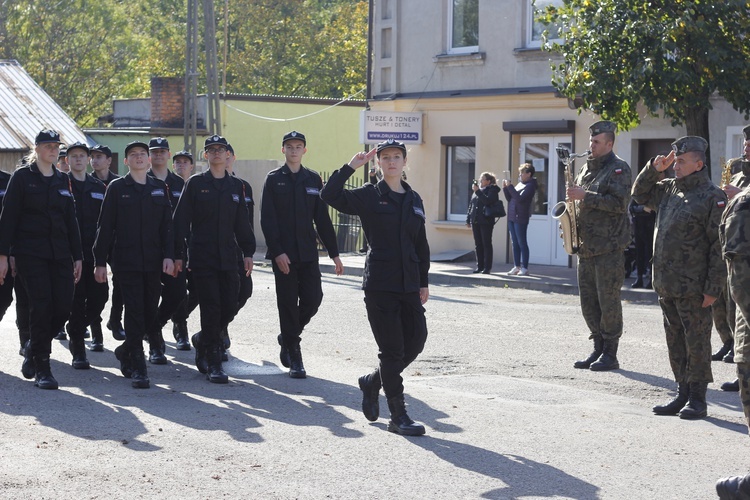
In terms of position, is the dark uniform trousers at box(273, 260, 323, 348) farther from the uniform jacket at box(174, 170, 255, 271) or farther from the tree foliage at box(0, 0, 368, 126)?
the tree foliage at box(0, 0, 368, 126)

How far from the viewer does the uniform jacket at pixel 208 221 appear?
32.5 feet

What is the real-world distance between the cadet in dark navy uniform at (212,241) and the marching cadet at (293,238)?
0.33 meters

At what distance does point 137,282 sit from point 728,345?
5351 mm

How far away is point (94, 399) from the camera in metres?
8.88

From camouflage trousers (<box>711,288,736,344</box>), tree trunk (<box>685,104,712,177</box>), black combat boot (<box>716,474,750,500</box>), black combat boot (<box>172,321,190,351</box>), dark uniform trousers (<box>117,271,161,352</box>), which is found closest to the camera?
black combat boot (<box>716,474,750,500</box>)

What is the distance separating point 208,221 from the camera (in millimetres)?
9992

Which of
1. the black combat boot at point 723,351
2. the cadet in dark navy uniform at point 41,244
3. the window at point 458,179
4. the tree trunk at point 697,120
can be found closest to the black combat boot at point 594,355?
the black combat boot at point 723,351

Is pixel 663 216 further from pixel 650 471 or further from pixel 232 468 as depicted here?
pixel 232 468

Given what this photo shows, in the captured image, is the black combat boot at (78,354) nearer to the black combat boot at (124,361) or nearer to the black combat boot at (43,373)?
the black combat boot at (124,361)

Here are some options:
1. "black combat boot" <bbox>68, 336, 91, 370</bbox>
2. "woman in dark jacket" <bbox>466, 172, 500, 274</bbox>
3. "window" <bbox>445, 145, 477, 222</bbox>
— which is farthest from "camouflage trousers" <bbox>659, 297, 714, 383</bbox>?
"window" <bbox>445, 145, 477, 222</bbox>

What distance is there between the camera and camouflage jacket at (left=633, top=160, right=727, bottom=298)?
330 inches

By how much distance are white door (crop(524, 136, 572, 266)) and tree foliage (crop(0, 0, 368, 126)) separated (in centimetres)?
2802

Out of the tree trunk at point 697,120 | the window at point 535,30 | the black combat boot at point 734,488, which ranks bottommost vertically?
the black combat boot at point 734,488

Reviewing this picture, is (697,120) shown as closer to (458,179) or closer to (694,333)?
(458,179)
